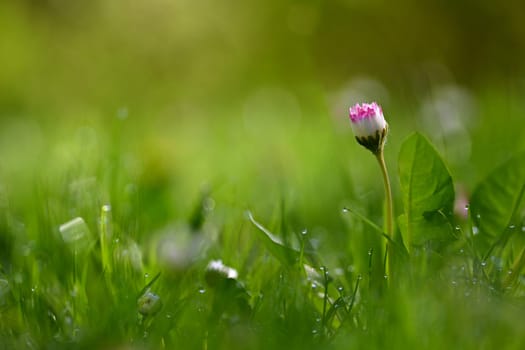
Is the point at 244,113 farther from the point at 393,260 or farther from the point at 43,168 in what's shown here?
the point at 393,260

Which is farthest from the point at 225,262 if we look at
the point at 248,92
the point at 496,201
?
the point at 248,92

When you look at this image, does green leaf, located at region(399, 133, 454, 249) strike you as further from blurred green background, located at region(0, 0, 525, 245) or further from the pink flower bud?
blurred green background, located at region(0, 0, 525, 245)

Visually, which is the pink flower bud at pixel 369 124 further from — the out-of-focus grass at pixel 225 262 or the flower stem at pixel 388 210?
the out-of-focus grass at pixel 225 262

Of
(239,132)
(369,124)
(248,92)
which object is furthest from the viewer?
→ (248,92)

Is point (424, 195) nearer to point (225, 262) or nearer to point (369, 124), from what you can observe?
point (369, 124)

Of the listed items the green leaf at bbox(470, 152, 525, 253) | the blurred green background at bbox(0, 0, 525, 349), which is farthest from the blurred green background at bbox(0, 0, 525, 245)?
the green leaf at bbox(470, 152, 525, 253)

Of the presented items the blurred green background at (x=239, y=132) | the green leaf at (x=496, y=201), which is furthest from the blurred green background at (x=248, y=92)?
the green leaf at (x=496, y=201)
